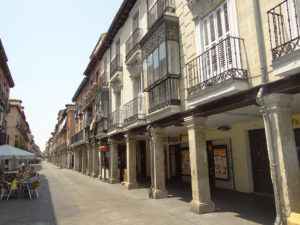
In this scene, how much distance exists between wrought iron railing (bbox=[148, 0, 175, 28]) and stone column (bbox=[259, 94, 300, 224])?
6.11 metres

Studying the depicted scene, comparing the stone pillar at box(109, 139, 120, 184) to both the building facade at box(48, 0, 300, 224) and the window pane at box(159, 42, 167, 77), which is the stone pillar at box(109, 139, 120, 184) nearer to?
the building facade at box(48, 0, 300, 224)

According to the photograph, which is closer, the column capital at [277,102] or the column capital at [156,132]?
the column capital at [277,102]

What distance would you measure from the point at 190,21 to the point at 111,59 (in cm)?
1126

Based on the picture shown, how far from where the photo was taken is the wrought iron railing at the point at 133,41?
13.9 m

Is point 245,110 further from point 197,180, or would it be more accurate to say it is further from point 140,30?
point 140,30

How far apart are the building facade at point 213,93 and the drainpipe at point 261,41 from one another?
0.9 inches

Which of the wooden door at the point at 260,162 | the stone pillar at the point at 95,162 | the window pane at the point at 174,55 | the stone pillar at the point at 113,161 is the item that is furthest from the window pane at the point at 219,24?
the stone pillar at the point at 95,162

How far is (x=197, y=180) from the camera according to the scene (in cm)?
860

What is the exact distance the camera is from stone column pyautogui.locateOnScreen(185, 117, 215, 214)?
28.0ft

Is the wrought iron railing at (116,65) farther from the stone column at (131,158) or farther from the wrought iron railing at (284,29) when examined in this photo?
the wrought iron railing at (284,29)

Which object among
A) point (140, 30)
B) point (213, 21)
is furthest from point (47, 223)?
point (140, 30)

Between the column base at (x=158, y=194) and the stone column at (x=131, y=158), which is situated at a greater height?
the stone column at (x=131, y=158)

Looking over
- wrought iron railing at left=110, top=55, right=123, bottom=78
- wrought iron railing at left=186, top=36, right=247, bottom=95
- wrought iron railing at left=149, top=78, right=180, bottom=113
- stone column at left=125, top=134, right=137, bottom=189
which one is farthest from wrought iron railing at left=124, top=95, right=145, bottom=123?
wrought iron railing at left=186, top=36, right=247, bottom=95

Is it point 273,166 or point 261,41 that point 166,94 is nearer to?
point 261,41
